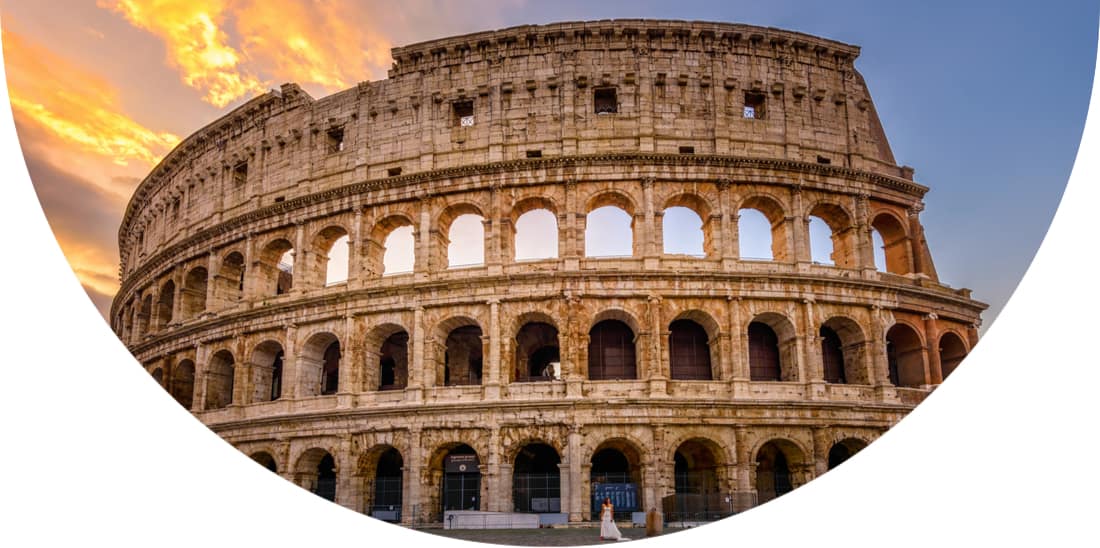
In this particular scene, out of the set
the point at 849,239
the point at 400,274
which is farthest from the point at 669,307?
the point at 400,274

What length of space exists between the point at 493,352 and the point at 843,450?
1094 centimetres

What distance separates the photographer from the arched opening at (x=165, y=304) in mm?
30047

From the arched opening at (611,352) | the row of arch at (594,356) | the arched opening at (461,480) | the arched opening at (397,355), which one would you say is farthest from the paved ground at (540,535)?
the arched opening at (397,355)

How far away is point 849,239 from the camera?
24.2 metres

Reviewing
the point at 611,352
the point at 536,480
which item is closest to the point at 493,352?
the point at 611,352

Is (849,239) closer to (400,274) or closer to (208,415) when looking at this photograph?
(400,274)

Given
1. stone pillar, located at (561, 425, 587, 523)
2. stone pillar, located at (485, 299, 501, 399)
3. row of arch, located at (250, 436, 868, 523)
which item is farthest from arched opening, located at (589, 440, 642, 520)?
stone pillar, located at (485, 299, 501, 399)

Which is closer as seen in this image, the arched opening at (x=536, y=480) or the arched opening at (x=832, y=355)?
the arched opening at (x=536, y=480)

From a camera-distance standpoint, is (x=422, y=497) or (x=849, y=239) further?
(x=849, y=239)

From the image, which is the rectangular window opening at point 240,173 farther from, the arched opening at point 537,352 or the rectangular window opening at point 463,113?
the arched opening at point 537,352

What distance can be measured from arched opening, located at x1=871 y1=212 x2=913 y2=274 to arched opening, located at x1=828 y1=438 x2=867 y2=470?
6.11 meters

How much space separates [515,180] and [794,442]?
1122cm

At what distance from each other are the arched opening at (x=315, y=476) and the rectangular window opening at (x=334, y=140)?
399 inches

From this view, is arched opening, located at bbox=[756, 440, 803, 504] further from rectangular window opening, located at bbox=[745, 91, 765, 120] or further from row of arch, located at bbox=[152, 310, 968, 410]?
rectangular window opening, located at bbox=[745, 91, 765, 120]
